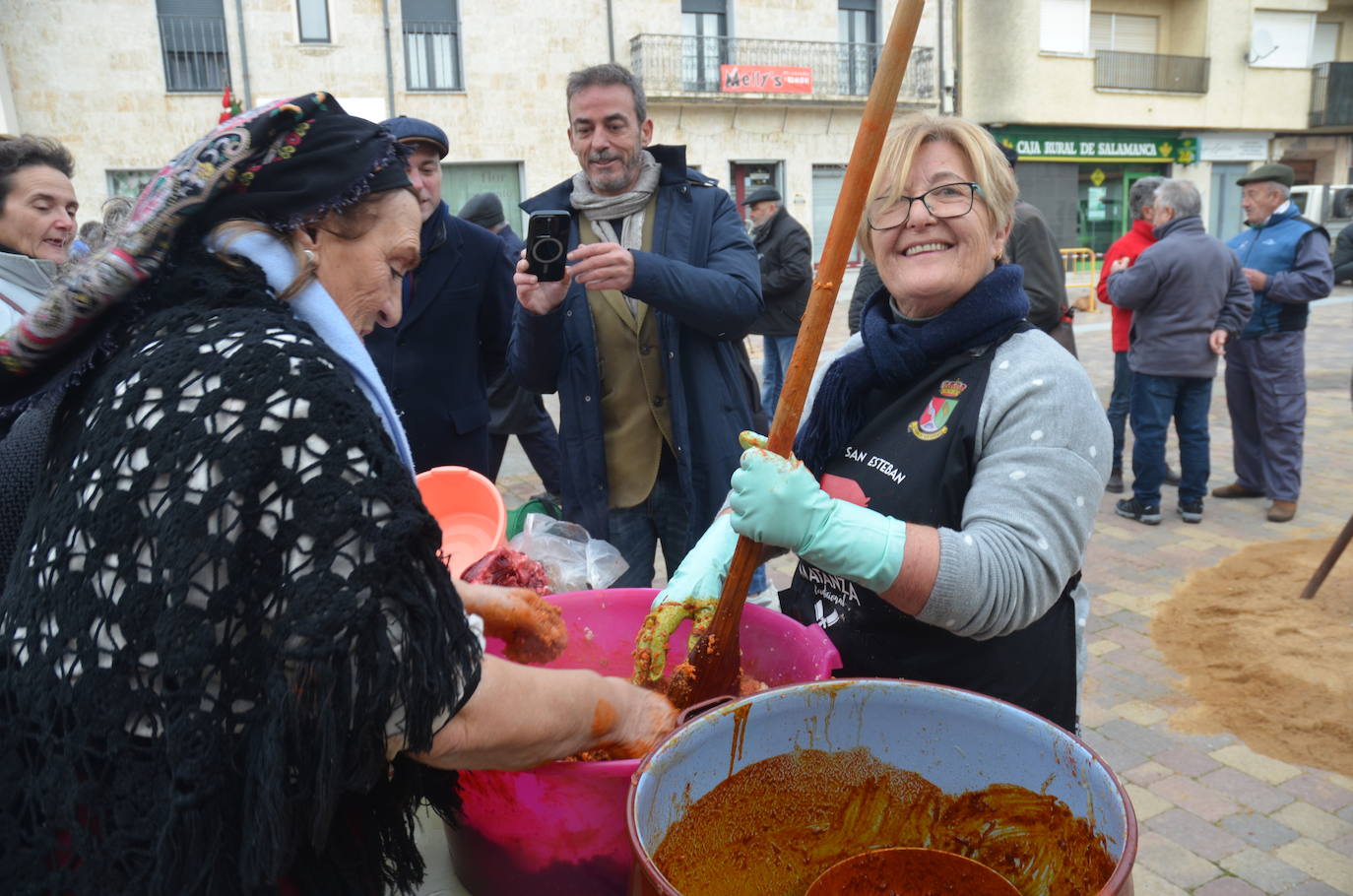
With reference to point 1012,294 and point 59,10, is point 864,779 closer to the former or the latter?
point 1012,294

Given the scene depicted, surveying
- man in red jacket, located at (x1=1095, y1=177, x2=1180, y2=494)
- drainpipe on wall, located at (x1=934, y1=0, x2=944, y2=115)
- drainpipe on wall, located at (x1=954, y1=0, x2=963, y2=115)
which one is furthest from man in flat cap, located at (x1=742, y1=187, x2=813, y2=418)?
drainpipe on wall, located at (x1=954, y1=0, x2=963, y2=115)

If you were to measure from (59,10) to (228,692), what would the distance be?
20242 millimetres

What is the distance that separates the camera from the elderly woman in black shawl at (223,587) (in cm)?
98

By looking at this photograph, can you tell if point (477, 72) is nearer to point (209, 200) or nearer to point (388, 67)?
point (388, 67)

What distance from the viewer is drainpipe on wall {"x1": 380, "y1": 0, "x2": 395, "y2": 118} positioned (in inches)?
724

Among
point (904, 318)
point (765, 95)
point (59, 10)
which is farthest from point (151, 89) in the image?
point (904, 318)

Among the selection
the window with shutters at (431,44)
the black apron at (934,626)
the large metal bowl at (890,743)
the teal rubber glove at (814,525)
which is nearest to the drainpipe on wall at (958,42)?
the window with shutters at (431,44)

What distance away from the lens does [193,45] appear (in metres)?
17.6

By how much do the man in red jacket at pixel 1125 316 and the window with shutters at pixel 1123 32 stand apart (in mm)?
20287

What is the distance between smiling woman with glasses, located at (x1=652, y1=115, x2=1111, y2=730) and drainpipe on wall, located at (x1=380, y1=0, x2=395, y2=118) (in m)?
→ 18.6

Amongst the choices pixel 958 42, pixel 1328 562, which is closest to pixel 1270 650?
pixel 1328 562

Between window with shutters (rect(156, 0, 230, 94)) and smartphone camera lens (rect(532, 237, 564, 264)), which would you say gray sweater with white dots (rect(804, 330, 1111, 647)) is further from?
window with shutters (rect(156, 0, 230, 94))

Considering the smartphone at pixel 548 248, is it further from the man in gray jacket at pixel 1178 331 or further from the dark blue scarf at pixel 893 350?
the man in gray jacket at pixel 1178 331

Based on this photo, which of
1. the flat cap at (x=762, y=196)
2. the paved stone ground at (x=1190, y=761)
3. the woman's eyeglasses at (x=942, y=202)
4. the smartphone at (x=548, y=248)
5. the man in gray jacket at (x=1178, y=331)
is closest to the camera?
the woman's eyeglasses at (x=942, y=202)
